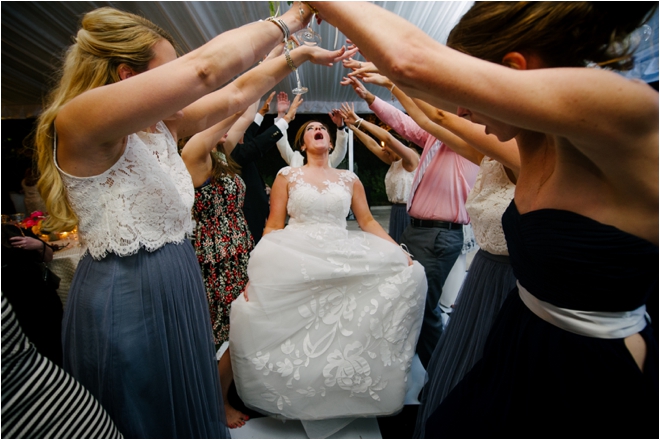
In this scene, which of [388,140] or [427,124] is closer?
[427,124]

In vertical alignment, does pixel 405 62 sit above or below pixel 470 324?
above

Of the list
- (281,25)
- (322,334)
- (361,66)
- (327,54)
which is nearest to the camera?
(281,25)

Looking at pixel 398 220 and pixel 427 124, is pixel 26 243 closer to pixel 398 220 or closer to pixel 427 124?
pixel 427 124

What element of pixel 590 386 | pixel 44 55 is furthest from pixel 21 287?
pixel 44 55

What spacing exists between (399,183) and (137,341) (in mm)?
2757

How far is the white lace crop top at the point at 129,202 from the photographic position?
850 mm

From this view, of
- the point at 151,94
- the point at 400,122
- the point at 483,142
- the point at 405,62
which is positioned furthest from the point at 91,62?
the point at 400,122

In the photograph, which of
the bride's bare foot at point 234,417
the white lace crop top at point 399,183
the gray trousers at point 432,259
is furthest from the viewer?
the white lace crop top at point 399,183

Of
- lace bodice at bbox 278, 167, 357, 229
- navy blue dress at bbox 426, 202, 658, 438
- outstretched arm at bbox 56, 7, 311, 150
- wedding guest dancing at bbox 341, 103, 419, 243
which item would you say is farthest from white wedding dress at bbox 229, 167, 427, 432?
wedding guest dancing at bbox 341, 103, 419, 243

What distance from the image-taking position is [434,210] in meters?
2.13

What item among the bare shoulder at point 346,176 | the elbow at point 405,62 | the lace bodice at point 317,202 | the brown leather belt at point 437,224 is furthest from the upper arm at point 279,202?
the elbow at point 405,62

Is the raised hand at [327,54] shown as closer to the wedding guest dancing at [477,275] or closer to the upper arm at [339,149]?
the wedding guest dancing at [477,275]

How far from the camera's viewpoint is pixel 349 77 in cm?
141

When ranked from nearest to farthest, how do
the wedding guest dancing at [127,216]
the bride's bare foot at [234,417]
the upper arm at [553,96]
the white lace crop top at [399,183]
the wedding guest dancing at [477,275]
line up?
the upper arm at [553,96], the wedding guest dancing at [127,216], the wedding guest dancing at [477,275], the bride's bare foot at [234,417], the white lace crop top at [399,183]
